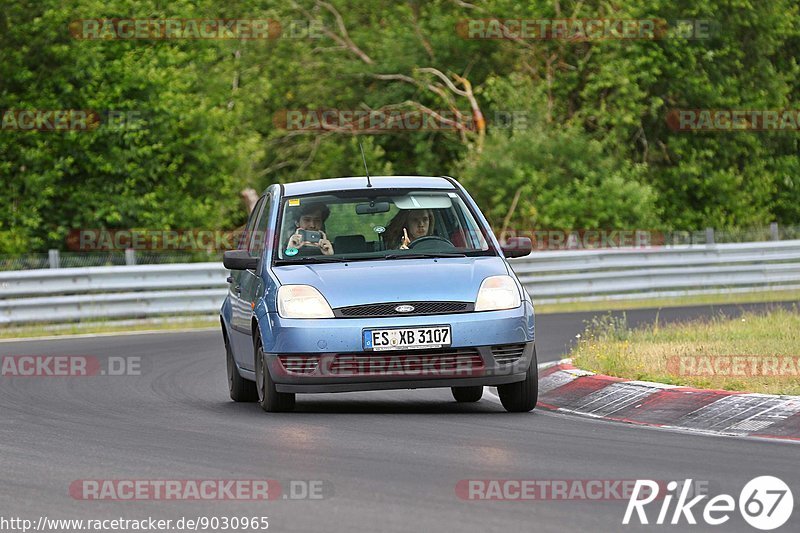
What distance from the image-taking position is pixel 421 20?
4728cm

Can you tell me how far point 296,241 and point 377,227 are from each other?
1.98 feet

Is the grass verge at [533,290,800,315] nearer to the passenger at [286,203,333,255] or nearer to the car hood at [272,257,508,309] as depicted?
the passenger at [286,203,333,255]

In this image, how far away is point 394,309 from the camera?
441 inches

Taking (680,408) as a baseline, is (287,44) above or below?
above

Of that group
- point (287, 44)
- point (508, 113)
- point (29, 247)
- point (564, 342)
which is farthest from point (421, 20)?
point (564, 342)

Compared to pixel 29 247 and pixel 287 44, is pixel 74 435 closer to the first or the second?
pixel 29 247

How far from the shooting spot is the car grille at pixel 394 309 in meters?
11.2

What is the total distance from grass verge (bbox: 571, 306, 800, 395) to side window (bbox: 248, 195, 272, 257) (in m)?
2.84

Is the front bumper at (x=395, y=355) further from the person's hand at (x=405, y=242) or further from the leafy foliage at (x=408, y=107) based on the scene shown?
the leafy foliage at (x=408, y=107)

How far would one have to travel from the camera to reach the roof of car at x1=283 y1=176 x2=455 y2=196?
1277cm

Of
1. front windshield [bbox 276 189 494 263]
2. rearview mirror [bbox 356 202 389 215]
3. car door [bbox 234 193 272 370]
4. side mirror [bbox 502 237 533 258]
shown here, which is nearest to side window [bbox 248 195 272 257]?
car door [bbox 234 193 272 370]

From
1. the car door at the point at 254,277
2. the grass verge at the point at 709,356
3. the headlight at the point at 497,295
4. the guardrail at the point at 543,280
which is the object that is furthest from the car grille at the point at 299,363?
the guardrail at the point at 543,280

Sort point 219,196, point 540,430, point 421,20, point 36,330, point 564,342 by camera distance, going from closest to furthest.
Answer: point 540,430 → point 564,342 → point 36,330 → point 219,196 → point 421,20

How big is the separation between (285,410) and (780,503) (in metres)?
5.14
